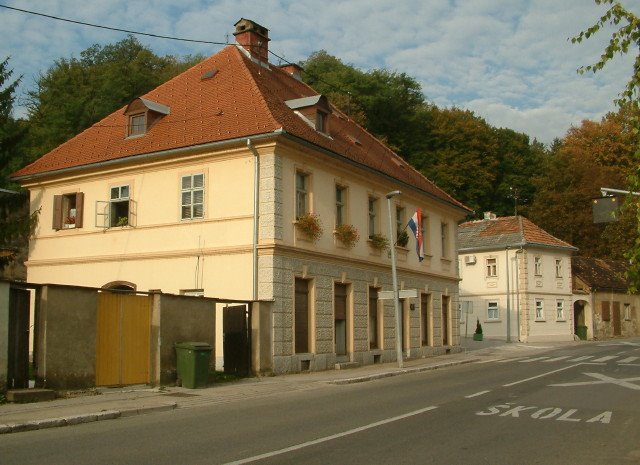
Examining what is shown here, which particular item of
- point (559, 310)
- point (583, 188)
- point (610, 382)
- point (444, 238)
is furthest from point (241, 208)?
point (583, 188)

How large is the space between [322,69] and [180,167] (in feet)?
114

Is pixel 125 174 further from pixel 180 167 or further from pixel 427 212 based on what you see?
pixel 427 212

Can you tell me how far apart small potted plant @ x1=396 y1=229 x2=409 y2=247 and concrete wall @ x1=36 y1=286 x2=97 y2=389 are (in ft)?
54.2

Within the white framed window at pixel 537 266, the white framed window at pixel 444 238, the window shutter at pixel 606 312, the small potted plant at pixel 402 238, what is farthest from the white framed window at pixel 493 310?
the small potted plant at pixel 402 238

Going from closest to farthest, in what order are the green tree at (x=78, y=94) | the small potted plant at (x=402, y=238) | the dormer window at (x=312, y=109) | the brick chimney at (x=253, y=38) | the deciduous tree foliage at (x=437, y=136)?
the dormer window at (x=312, y=109), the small potted plant at (x=402, y=238), the brick chimney at (x=253, y=38), the green tree at (x=78, y=94), the deciduous tree foliage at (x=437, y=136)

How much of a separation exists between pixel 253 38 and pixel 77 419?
71.5ft

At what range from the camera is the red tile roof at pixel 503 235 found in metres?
51.7

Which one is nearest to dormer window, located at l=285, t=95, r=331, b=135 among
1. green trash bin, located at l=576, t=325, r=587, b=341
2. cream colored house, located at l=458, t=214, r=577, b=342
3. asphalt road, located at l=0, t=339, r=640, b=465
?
asphalt road, located at l=0, t=339, r=640, b=465

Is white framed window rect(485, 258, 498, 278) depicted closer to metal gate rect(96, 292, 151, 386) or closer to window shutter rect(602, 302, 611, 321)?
window shutter rect(602, 302, 611, 321)

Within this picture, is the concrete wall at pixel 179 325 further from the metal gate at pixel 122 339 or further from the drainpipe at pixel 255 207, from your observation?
the drainpipe at pixel 255 207

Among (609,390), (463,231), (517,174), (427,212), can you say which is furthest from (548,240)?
(609,390)

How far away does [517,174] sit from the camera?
6912 cm

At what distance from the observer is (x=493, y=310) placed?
172 feet

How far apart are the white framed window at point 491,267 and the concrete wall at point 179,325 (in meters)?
36.2
